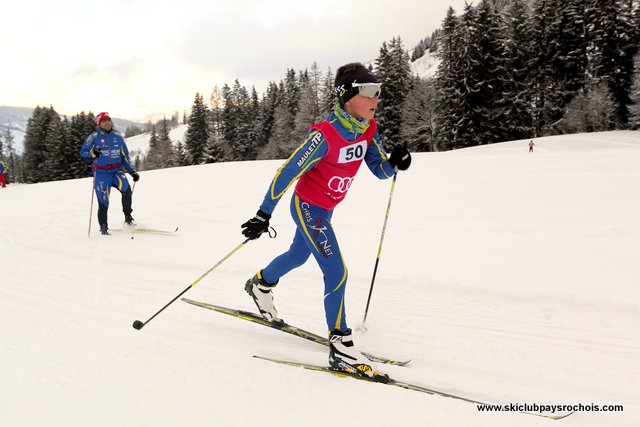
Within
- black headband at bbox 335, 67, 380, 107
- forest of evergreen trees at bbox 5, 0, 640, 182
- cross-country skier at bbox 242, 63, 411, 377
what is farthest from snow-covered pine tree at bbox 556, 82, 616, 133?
black headband at bbox 335, 67, 380, 107

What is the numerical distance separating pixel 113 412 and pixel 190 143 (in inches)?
2347

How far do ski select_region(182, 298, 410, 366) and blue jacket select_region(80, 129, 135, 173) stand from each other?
5.23 m

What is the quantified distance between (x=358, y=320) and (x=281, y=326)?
0.85 meters

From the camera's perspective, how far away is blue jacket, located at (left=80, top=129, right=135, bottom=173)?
8.15 m

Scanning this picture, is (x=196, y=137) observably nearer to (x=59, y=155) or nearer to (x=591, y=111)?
(x=59, y=155)

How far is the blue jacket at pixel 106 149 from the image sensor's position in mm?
8148

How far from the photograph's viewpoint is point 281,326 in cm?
390

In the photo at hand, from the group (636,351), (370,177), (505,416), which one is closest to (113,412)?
(505,416)

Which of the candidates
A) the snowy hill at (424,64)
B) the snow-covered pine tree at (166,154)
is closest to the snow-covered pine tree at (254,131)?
the snow-covered pine tree at (166,154)

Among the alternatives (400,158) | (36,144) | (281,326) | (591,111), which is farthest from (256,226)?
(36,144)

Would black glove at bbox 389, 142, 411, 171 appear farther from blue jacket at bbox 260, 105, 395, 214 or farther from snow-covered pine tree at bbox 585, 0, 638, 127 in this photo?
snow-covered pine tree at bbox 585, 0, 638, 127

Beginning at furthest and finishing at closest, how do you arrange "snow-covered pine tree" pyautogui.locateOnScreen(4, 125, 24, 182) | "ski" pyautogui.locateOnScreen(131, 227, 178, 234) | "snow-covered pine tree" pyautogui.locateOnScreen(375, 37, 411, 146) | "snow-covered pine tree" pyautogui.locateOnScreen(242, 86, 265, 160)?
1. "snow-covered pine tree" pyautogui.locateOnScreen(4, 125, 24, 182)
2. "snow-covered pine tree" pyautogui.locateOnScreen(242, 86, 265, 160)
3. "snow-covered pine tree" pyautogui.locateOnScreen(375, 37, 411, 146)
4. "ski" pyautogui.locateOnScreen(131, 227, 178, 234)

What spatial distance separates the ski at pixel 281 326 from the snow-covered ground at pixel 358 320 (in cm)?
9

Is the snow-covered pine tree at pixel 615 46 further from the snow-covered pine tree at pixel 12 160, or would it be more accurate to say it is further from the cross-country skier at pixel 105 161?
the snow-covered pine tree at pixel 12 160
